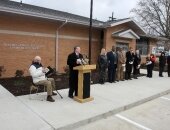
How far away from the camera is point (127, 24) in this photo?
19312 millimetres

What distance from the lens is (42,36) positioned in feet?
46.5

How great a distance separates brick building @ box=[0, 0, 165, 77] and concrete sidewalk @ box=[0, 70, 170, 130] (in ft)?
16.4

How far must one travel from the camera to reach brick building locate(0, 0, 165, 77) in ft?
41.4

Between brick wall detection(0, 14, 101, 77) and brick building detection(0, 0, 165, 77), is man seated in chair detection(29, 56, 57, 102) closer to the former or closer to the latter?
brick building detection(0, 0, 165, 77)

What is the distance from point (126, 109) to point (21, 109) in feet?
11.1

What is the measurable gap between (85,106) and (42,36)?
25.9 feet

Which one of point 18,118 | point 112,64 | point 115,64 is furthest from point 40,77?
point 115,64

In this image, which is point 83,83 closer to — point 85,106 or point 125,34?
point 85,106

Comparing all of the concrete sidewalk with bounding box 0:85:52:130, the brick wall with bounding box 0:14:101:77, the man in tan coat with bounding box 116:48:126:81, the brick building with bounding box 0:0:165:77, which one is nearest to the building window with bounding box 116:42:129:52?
the brick building with bounding box 0:0:165:77

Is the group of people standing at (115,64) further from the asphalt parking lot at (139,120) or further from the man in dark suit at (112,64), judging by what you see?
the asphalt parking lot at (139,120)

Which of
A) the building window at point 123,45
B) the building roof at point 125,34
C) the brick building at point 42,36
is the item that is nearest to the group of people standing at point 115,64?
the building roof at point 125,34

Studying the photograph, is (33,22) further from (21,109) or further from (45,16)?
(21,109)

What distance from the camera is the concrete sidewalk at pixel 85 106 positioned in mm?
5988

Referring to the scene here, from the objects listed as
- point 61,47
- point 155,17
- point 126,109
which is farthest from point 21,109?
point 155,17
